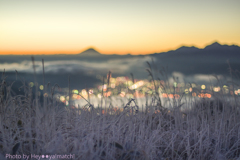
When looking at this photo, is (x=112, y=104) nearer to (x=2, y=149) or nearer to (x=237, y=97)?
(x=2, y=149)

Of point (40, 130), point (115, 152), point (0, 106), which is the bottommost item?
point (115, 152)

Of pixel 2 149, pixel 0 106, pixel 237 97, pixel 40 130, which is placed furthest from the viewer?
pixel 237 97

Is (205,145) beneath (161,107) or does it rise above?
beneath

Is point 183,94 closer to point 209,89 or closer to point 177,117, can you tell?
point 177,117

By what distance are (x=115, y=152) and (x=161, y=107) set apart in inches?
65.6

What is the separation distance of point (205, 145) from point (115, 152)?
51.9 inches

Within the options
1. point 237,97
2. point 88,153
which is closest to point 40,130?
point 88,153

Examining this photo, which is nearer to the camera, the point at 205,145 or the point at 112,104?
the point at 205,145

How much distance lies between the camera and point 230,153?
3045 mm

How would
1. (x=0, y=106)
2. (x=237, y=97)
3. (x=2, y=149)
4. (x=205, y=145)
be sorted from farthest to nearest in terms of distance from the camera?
1. (x=237, y=97)
2. (x=0, y=106)
3. (x=205, y=145)
4. (x=2, y=149)

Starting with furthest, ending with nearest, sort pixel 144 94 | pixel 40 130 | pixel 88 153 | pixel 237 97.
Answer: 1. pixel 237 97
2. pixel 144 94
3. pixel 40 130
4. pixel 88 153

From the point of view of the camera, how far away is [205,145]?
2924 millimetres

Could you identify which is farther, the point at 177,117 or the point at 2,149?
the point at 177,117

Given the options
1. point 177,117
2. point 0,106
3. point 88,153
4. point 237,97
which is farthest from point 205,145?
point 0,106
